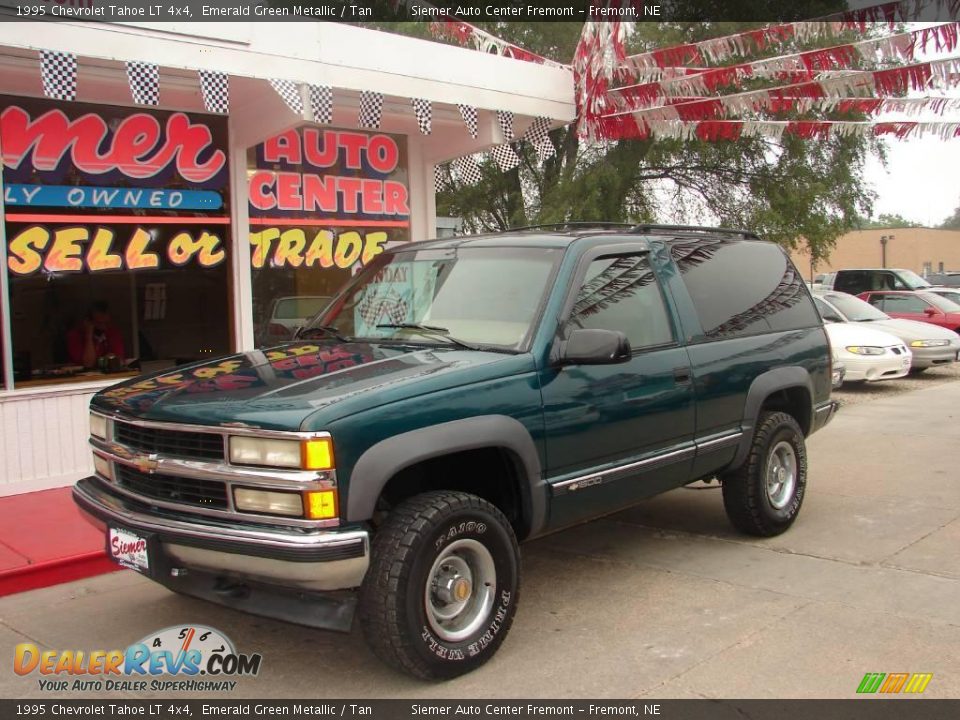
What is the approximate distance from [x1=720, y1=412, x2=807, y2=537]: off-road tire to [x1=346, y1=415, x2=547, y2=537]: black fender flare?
2.02m

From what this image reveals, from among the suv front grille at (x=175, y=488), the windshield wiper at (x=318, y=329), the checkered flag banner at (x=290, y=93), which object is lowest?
the suv front grille at (x=175, y=488)

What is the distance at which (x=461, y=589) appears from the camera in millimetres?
4023

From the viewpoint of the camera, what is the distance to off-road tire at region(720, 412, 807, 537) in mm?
5855

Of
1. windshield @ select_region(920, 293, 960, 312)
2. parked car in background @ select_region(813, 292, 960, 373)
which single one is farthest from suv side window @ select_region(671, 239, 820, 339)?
windshield @ select_region(920, 293, 960, 312)

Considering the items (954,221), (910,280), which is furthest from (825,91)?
(954,221)

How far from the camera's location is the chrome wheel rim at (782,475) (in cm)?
612

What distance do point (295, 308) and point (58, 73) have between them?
328 cm

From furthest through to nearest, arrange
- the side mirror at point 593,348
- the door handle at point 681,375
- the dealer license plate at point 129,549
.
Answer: the door handle at point 681,375
the side mirror at point 593,348
the dealer license plate at point 129,549

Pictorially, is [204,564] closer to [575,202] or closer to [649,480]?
[649,480]

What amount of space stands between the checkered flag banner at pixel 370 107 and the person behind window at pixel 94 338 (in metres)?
2.94

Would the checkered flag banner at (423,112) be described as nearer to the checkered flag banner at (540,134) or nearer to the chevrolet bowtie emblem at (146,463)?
the checkered flag banner at (540,134)

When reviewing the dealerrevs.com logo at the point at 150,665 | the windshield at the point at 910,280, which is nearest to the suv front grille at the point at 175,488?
the dealerrevs.com logo at the point at 150,665

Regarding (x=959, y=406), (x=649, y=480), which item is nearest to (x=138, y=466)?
(x=649, y=480)

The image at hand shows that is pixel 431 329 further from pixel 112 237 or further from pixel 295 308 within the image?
pixel 295 308
